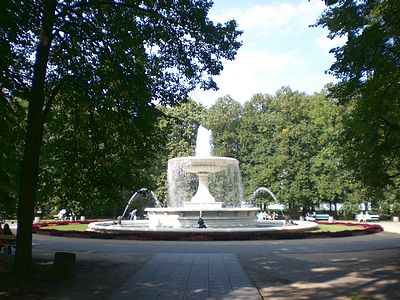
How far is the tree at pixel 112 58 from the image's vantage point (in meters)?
10.4

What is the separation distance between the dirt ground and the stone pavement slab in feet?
1.16

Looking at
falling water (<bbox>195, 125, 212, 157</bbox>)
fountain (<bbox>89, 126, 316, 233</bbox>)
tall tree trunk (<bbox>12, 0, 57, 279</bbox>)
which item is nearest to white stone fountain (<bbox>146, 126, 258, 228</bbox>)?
fountain (<bbox>89, 126, 316, 233</bbox>)

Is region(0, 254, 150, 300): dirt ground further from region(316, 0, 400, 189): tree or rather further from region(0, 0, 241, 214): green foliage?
region(316, 0, 400, 189): tree

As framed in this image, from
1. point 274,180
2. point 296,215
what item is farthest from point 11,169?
point 296,215

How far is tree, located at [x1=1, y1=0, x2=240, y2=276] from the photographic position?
10.4m

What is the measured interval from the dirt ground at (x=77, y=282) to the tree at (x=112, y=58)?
0.88 m

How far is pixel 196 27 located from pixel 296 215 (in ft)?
150

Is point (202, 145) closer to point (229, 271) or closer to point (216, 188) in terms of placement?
point (216, 188)

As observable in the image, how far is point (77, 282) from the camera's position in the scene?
961 centimetres

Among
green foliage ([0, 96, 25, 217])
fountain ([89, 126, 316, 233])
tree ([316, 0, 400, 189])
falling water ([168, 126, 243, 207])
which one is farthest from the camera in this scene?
falling water ([168, 126, 243, 207])

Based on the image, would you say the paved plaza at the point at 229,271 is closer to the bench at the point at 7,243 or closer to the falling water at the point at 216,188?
the bench at the point at 7,243

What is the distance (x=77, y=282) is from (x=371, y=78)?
382 inches

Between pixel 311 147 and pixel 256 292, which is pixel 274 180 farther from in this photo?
pixel 256 292

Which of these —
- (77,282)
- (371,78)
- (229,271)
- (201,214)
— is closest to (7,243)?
(77,282)
